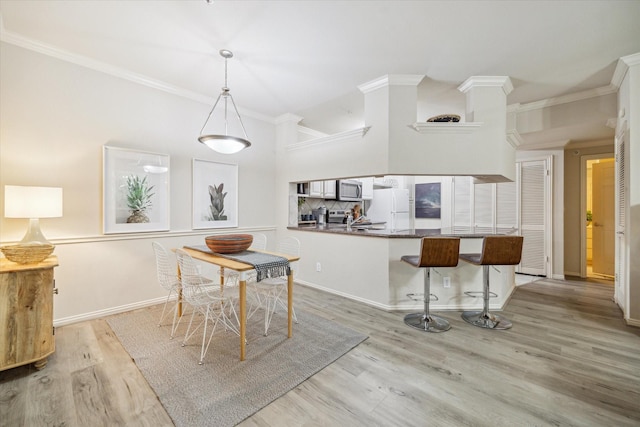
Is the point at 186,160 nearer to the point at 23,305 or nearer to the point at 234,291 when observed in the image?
the point at 234,291

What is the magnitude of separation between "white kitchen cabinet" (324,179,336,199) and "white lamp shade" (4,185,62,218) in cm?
383

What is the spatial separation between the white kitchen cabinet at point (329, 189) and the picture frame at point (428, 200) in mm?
2128

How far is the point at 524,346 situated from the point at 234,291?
346cm

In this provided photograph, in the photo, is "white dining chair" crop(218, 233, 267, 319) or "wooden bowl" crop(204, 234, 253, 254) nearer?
"wooden bowl" crop(204, 234, 253, 254)

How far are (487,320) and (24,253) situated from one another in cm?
426

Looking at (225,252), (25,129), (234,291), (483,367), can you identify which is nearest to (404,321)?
(483,367)

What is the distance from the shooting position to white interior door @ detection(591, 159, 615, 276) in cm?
503

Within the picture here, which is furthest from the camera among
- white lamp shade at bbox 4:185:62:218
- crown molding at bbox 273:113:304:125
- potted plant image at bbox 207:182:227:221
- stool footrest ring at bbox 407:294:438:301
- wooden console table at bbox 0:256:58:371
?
crown molding at bbox 273:113:304:125

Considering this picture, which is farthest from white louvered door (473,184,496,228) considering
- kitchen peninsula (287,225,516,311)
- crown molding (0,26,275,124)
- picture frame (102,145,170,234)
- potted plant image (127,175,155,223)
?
potted plant image (127,175,155,223)

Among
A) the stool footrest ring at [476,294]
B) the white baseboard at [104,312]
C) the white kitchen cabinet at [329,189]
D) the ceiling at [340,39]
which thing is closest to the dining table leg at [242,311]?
the white baseboard at [104,312]

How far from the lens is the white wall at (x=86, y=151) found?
103 inches

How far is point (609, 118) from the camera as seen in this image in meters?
3.43

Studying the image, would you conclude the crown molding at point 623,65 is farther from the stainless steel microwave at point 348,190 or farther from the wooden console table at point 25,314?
the wooden console table at point 25,314

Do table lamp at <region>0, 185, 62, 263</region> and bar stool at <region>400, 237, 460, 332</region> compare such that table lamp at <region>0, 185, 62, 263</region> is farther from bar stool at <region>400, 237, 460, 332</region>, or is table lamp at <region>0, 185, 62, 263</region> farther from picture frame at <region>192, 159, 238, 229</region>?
bar stool at <region>400, 237, 460, 332</region>
